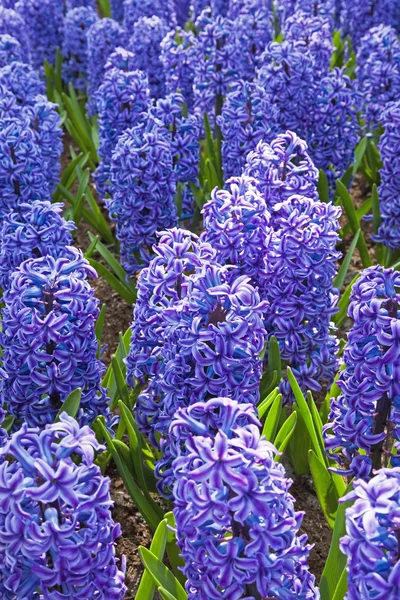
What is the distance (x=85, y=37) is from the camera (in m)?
8.86

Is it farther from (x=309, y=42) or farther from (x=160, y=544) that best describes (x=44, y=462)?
(x=309, y=42)

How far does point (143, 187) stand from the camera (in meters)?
4.95

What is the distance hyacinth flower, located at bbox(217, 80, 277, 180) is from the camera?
18.4 ft

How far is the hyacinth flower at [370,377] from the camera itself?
121 inches

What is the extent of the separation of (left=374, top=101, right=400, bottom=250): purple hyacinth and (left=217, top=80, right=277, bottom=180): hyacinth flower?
842 mm

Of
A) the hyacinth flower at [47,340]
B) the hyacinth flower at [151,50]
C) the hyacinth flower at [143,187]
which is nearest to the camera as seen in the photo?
the hyacinth flower at [47,340]

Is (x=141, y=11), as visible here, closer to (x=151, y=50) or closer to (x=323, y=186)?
(x=151, y=50)

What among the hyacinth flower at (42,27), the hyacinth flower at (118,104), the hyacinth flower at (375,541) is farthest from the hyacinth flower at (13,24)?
the hyacinth flower at (375,541)

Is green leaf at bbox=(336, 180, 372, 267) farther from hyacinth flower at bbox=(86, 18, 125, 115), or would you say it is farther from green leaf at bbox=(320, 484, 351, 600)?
hyacinth flower at bbox=(86, 18, 125, 115)

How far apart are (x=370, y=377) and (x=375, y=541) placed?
3.56 feet

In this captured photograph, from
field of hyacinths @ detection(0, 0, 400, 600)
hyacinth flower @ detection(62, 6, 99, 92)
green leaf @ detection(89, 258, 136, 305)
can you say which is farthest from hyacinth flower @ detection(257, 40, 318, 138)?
hyacinth flower @ detection(62, 6, 99, 92)

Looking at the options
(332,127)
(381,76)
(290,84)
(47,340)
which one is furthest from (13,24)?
(47,340)

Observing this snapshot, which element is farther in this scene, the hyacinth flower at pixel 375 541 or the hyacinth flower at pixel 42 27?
the hyacinth flower at pixel 42 27

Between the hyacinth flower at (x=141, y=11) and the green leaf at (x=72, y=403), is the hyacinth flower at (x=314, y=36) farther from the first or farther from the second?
the green leaf at (x=72, y=403)
